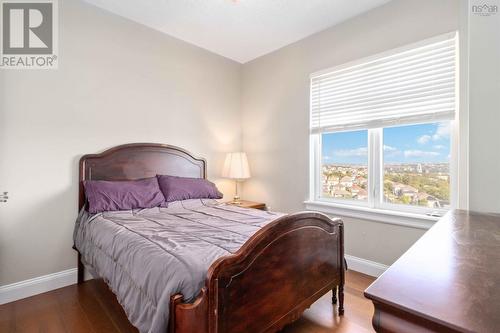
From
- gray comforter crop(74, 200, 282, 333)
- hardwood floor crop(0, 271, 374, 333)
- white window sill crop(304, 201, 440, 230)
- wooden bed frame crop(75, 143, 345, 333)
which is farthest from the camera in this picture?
white window sill crop(304, 201, 440, 230)

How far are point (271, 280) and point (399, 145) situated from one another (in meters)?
1.91

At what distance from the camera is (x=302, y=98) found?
10.6 feet

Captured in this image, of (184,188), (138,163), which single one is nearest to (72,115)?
(138,163)

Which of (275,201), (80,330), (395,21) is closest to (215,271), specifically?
(80,330)

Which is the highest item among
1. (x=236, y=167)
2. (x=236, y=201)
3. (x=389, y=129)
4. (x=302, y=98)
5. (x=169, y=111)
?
(x=302, y=98)

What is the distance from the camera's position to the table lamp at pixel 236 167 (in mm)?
3559

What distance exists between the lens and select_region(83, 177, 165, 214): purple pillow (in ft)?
7.78

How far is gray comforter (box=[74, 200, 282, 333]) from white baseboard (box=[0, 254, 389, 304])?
37 cm

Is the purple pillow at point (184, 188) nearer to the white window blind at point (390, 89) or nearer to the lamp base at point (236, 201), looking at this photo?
the lamp base at point (236, 201)

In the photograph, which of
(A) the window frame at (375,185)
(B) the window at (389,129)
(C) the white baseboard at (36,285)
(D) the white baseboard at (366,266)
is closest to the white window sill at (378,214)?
(A) the window frame at (375,185)

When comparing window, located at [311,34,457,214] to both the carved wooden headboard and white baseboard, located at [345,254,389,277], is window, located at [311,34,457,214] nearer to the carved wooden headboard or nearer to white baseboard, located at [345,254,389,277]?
white baseboard, located at [345,254,389,277]

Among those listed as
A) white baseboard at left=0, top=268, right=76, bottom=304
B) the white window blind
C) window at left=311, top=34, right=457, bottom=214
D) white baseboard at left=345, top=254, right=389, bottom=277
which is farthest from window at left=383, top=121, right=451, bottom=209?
white baseboard at left=0, top=268, right=76, bottom=304

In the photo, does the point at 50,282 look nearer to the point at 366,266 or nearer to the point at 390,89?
the point at 366,266

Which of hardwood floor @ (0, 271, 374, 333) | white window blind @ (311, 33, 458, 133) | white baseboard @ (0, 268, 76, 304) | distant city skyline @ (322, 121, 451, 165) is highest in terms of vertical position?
white window blind @ (311, 33, 458, 133)
